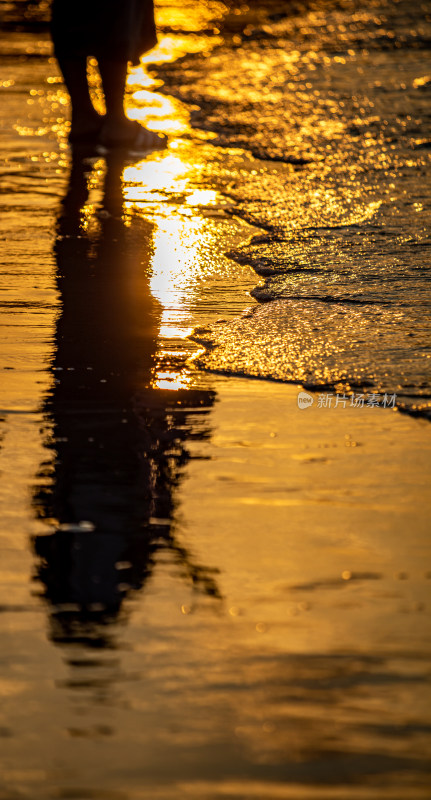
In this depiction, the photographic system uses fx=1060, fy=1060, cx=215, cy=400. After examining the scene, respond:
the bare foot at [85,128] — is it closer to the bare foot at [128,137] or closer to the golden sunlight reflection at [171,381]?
the bare foot at [128,137]

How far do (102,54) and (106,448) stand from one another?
3.40 m

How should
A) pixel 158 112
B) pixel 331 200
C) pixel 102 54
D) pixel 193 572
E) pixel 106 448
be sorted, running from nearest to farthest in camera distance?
pixel 193 572 < pixel 106 448 < pixel 331 200 < pixel 102 54 < pixel 158 112

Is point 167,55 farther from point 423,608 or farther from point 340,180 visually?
point 423,608

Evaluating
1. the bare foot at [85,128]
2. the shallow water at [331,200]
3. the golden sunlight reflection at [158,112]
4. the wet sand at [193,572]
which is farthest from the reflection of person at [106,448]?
the golden sunlight reflection at [158,112]

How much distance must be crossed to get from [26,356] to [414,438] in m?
1.02

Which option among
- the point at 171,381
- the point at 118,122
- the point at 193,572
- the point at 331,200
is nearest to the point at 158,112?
the point at 118,122

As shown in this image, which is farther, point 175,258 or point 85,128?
point 85,128

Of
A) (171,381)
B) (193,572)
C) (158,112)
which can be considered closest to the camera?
(193,572)

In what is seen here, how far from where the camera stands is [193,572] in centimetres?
174

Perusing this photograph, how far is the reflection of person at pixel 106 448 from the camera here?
1.73 m

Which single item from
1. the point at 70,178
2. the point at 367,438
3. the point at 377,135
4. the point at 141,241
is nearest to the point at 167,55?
the point at 377,135

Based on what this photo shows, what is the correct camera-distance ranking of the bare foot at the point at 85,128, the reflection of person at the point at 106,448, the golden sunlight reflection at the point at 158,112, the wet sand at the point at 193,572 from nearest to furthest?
the wet sand at the point at 193,572, the reflection of person at the point at 106,448, the bare foot at the point at 85,128, the golden sunlight reflection at the point at 158,112

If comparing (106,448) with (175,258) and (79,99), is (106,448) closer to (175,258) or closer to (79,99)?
(175,258)

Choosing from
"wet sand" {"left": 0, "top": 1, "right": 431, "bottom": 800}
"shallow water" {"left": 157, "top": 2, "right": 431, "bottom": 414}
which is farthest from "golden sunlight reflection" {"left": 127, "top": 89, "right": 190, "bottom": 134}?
"wet sand" {"left": 0, "top": 1, "right": 431, "bottom": 800}
